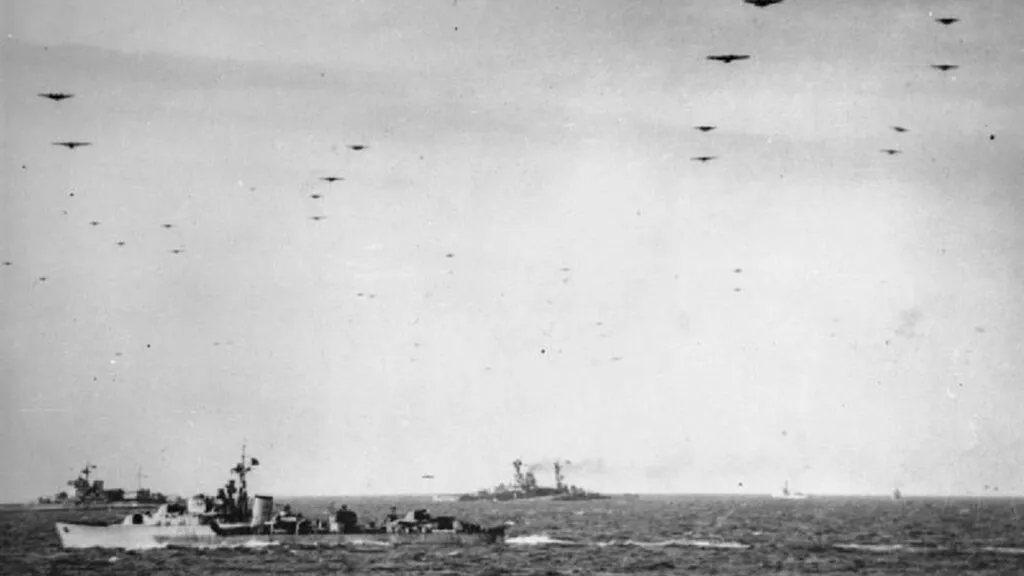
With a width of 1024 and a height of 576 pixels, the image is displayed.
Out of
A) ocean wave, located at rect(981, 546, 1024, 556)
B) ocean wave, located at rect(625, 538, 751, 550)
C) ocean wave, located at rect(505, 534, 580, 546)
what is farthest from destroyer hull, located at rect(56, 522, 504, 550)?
ocean wave, located at rect(981, 546, 1024, 556)

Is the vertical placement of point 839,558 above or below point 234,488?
below

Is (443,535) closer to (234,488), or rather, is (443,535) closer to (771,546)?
(234,488)

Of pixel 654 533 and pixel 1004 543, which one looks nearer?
pixel 1004 543

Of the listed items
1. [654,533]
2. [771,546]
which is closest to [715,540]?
[771,546]

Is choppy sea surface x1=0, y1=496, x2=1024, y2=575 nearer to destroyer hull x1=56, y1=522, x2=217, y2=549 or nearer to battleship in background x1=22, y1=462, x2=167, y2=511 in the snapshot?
destroyer hull x1=56, y1=522, x2=217, y2=549

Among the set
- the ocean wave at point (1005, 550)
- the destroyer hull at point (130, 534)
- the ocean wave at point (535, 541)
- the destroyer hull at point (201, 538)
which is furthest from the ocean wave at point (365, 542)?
the ocean wave at point (1005, 550)

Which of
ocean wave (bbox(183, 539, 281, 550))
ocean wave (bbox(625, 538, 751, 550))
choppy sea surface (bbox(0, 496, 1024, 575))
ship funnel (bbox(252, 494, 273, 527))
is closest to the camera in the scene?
choppy sea surface (bbox(0, 496, 1024, 575))

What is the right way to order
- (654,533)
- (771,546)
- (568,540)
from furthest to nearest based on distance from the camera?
(654,533) < (568,540) < (771,546)

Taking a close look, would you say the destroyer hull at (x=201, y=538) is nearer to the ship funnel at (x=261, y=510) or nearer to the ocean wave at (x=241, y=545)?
the ocean wave at (x=241, y=545)
